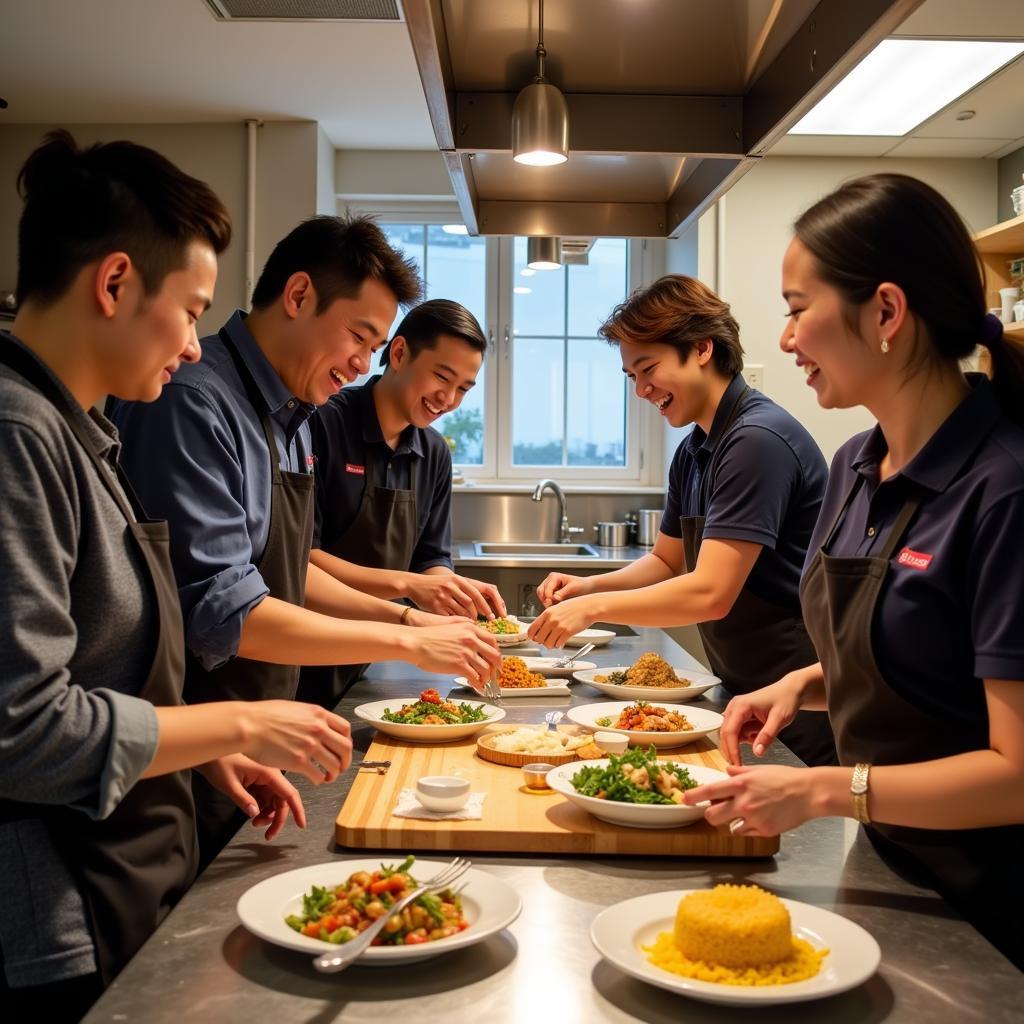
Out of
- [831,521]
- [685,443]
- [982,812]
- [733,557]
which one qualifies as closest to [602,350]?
[685,443]

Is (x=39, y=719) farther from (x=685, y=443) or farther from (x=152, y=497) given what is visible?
(x=685, y=443)

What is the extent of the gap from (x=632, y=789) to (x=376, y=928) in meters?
0.54

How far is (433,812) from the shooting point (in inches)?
61.9

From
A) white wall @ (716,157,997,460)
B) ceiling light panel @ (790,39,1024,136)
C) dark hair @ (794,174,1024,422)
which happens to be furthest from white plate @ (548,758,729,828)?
white wall @ (716,157,997,460)

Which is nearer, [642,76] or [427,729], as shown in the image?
[427,729]

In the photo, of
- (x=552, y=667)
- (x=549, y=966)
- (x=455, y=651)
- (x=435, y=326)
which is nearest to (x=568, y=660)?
(x=552, y=667)

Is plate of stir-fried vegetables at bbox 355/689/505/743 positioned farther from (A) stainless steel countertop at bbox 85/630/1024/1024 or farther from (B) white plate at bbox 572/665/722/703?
(A) stainless steel countertop at bbox 85/630/1024/1024

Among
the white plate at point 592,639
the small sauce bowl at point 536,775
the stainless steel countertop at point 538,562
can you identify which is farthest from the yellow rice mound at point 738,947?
the stainless steel countertop at point 538,562

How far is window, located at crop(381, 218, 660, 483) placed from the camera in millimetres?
6070

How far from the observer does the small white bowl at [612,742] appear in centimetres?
183

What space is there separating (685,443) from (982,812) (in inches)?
68.5

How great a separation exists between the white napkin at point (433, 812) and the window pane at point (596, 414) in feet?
15.1

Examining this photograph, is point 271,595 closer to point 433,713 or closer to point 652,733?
point 433,713

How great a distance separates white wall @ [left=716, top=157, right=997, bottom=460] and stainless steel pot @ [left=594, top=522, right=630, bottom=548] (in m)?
1.04
